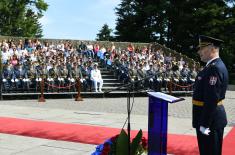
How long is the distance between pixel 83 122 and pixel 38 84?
8.82 meters

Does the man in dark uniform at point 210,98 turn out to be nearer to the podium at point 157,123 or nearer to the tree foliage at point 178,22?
the podium at point 157,123

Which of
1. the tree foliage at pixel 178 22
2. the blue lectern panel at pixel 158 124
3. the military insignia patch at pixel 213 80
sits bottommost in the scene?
the blue lectern panel at pixel 158 124

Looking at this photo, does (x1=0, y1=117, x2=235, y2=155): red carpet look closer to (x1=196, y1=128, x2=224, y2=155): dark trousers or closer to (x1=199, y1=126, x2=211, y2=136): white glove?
(x1=196, y1=128, x2=224, y2=155): dark trousers

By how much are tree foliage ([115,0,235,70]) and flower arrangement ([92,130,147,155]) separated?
111 feet

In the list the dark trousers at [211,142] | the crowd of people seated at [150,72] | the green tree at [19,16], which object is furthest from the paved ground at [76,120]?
the green tree at [19,16]

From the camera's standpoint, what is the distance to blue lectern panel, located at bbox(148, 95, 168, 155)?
5996 mm

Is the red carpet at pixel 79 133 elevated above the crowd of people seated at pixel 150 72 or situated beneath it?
situated beneath

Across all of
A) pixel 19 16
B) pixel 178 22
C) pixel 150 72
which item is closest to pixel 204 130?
pixel 150 72

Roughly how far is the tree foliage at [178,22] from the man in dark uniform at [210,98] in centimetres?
3391

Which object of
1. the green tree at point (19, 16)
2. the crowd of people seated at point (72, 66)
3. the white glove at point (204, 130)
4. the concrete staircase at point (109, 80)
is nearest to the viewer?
the white glove at point (204, 130)

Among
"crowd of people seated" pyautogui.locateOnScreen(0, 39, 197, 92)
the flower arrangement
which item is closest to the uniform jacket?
the flower arrangement

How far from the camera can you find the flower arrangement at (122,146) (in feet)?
19.7

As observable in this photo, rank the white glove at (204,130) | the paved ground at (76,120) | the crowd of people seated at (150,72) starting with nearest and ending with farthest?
1. the white glove at (204,130)
2. the paved ground at (76,120)
3. the crowd of people seated at (150,72)

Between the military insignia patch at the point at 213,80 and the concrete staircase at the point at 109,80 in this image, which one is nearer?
the military insignia patch at the point at 213,80
